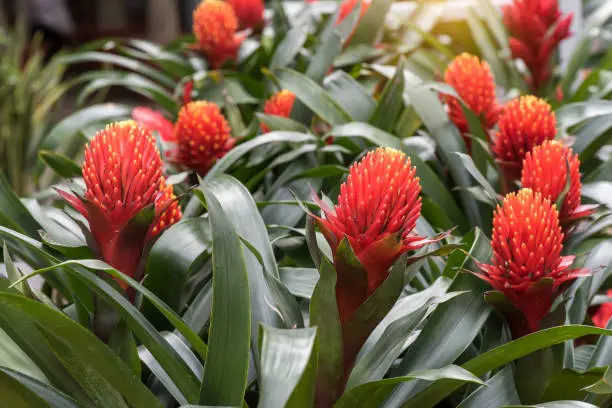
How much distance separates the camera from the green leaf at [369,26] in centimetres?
139

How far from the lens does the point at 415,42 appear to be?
173cm

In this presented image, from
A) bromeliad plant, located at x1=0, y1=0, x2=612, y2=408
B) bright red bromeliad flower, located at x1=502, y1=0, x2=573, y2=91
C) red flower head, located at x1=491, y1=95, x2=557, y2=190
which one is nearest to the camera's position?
bromeliad plant, located at x1=0, y1=0, x2=612, y2=408

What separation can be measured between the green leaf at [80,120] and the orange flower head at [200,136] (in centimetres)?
50

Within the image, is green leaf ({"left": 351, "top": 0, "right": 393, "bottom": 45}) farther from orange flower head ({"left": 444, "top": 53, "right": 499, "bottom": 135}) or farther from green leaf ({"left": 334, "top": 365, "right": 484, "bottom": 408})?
green leaf ({"left": 334, "top": 365, "right": 484, "bottom": 408})

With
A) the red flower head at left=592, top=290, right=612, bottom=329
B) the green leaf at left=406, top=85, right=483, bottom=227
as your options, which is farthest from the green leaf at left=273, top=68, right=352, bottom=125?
the red flower head at left=592, top=290, right=612, bottom=329

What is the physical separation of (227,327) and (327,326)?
80 millimetres

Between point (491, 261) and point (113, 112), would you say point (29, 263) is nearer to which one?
point (491, 261)

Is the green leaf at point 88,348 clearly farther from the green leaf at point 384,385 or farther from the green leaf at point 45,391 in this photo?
the green leaf at point 384,385

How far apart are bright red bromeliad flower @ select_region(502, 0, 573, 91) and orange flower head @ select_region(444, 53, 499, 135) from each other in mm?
383

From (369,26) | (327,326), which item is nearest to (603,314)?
(327,326)

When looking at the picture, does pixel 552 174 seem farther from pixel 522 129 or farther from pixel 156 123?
pixel 156 123

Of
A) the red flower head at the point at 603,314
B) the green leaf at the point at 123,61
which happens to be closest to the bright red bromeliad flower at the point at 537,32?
the red flower head at the point at 603,314

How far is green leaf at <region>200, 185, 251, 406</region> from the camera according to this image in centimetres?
58

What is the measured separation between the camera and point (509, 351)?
0.62 metres
